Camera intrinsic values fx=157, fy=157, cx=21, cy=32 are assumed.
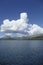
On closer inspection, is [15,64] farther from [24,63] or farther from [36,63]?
[36,63]

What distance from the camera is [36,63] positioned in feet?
228

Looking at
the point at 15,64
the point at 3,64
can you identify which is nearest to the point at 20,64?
the point at 15,64

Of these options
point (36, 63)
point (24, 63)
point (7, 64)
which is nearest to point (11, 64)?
point (7, 64)

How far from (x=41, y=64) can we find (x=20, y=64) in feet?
29.5

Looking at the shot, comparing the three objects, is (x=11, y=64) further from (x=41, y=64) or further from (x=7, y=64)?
(x=41, y=64)

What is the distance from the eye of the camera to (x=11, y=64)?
67.2 m

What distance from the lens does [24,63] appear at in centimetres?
6988

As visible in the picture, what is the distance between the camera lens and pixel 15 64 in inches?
2650

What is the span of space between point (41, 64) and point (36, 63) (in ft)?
9.72

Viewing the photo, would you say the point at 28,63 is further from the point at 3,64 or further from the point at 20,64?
the point at 3,64

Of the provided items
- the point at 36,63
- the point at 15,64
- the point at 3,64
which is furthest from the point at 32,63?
the point at 3,64

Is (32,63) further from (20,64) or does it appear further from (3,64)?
(3,64)

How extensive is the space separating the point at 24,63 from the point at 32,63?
355 cm

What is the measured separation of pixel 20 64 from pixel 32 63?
18.8ft
